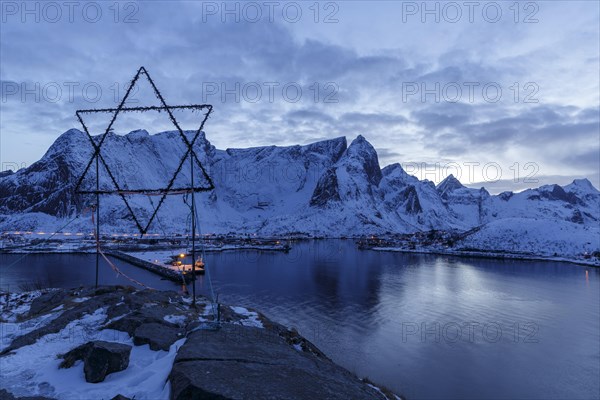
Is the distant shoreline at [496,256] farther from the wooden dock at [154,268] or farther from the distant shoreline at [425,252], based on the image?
the wooden dock at [154,268]

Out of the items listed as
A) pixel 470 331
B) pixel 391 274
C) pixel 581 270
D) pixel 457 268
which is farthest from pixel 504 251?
pixel 470 331

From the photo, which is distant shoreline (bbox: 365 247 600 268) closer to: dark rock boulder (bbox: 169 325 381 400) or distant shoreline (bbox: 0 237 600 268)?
distant shoreline (bbox: 0 237 600 268)

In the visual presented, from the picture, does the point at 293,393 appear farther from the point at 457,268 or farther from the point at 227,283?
the point at 457,268

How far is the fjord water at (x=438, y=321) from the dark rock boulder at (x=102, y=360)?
833 inches

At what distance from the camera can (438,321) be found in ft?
155

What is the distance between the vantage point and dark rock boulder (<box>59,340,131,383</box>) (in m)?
11.4

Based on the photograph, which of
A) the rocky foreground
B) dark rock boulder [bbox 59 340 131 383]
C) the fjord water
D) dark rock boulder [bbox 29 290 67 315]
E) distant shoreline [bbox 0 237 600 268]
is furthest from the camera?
distant shoreline [bbox 0 237 600 268]

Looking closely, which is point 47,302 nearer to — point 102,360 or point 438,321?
point 102,360

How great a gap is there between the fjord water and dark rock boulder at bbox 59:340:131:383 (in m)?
Answer: 21.2

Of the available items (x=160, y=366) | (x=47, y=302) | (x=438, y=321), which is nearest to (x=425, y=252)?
(x=438, y=321)

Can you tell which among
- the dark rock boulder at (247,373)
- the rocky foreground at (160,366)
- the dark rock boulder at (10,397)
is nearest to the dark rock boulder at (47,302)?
the rocky foreground at (160,366)

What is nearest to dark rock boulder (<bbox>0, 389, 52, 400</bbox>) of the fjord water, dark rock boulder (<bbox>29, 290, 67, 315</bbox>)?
dark rock boulder (<bbox>29, 290, 67, 315</bbox>)

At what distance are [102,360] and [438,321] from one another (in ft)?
146

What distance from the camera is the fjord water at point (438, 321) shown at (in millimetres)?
29328
